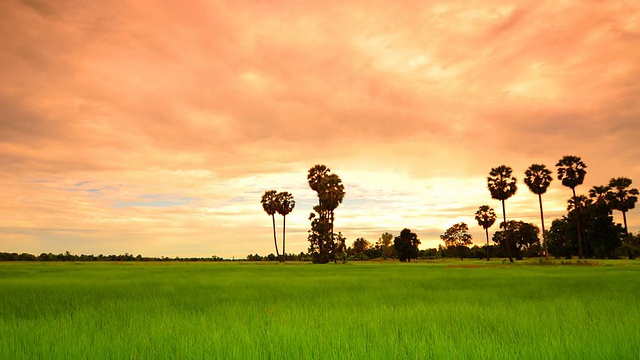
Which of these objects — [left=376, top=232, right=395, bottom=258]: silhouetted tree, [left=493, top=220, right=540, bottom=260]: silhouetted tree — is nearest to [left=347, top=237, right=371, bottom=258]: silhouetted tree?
[left=376, top=232, right=395, bottom=258]: silhouetted tree

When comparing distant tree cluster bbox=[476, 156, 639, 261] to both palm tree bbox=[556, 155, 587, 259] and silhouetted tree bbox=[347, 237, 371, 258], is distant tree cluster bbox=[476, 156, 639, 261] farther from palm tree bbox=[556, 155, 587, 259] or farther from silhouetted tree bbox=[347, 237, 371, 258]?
silhouetted tree bbox=[347, 237, 371, 258]

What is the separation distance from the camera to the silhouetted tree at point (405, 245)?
370ft

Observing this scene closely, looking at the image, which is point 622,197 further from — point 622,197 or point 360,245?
point 360,245

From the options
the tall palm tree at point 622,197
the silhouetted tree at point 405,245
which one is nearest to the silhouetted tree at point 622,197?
the tall palm tree at point 622,197

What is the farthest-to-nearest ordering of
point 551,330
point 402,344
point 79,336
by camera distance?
point 551,330 → point 79,336 → point 402,344

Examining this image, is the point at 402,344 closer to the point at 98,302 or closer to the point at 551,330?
the point at 551,330

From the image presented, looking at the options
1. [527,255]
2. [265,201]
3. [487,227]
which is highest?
[265,201]

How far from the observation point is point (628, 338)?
275 inches

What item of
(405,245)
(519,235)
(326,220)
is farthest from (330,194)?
(519,235)

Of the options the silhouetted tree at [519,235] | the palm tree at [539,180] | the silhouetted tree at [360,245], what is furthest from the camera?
the silhouetted tree at [360,245]

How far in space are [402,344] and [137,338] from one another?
4.72 meters

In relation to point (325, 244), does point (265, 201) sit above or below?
above

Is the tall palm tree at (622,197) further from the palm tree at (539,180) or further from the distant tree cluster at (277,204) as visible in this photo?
the distant tree cluster at (277,204)

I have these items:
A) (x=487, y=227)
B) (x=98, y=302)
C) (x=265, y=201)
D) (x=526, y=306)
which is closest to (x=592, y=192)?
(x=487, y=227)
